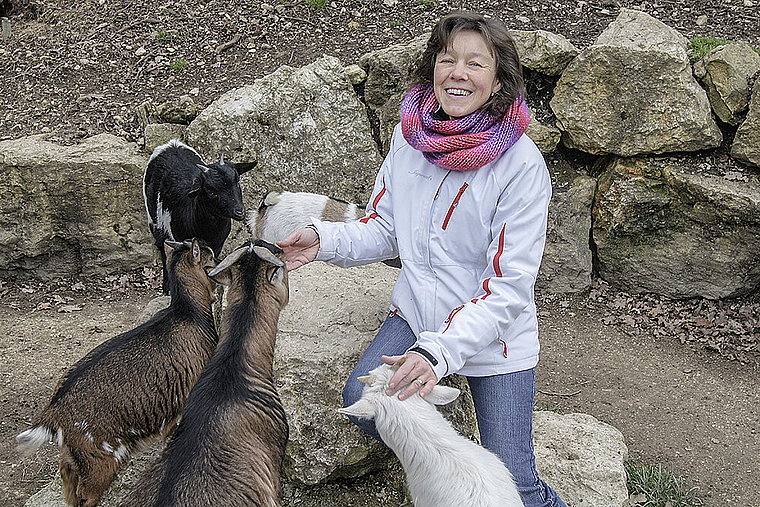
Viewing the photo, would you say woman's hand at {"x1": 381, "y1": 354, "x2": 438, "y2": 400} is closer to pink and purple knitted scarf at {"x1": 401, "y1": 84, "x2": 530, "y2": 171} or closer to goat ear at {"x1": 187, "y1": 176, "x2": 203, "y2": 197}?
pink and purple knitted scarf at {"x1": 401, "y1": 84, "x2": 530, "y2": 171}

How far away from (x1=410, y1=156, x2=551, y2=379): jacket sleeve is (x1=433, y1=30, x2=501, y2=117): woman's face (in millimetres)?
346

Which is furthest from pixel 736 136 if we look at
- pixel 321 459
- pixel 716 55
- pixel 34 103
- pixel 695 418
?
pixel 34 103

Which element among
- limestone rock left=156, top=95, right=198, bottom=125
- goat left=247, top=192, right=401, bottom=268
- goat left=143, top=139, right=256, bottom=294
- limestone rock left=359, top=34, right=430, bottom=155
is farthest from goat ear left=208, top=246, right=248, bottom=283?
limestone rock left=156, top=95, right=198, bottom=125

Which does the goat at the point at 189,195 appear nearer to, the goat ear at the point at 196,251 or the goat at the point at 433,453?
the goat ear at the point at 196,251

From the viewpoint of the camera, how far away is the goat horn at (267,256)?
2.81 m

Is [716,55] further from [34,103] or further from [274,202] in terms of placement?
[34,103]

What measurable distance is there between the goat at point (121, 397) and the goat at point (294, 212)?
2.03 m

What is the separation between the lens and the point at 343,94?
6238 mm

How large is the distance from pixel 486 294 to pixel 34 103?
6.12 meters

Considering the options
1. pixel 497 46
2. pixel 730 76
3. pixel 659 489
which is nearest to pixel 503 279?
Result: pixel 497 46

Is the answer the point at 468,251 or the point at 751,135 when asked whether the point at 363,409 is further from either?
the point at 751,135

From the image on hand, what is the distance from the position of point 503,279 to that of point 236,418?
111 cm

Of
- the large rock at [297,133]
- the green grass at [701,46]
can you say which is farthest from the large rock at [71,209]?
the green grass at [701,46]

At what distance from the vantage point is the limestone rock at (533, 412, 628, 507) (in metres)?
3.53
